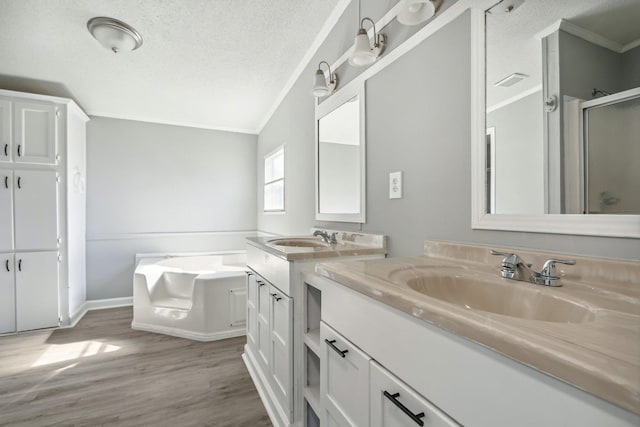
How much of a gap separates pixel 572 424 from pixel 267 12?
2.30 m

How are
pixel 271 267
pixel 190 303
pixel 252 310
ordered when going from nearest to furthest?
pixel 271 267 → pixel 252 310 → pixel 190 303

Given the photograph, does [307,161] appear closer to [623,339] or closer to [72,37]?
[72,37]

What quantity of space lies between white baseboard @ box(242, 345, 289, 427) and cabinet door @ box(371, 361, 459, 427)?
91cm

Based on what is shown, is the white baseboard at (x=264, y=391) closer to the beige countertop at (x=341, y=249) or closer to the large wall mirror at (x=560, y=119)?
the beige countertop at (x=341, y=249)

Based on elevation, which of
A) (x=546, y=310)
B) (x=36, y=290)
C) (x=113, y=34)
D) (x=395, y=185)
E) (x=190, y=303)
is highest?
(x=113, y=34)

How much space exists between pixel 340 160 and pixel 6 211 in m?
3.11

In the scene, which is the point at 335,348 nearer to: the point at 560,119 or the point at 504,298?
the point at 504,298

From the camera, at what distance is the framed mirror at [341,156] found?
178cm

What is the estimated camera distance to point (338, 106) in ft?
6.52

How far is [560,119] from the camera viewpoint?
2.80 feet

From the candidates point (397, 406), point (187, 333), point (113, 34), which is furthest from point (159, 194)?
point (397, 406)

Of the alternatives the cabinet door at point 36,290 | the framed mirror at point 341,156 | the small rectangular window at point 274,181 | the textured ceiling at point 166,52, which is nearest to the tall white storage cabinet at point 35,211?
the cabinet door at point 36,290

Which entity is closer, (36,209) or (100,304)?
(36,209)

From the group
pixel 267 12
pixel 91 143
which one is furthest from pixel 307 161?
pixel 91 143
